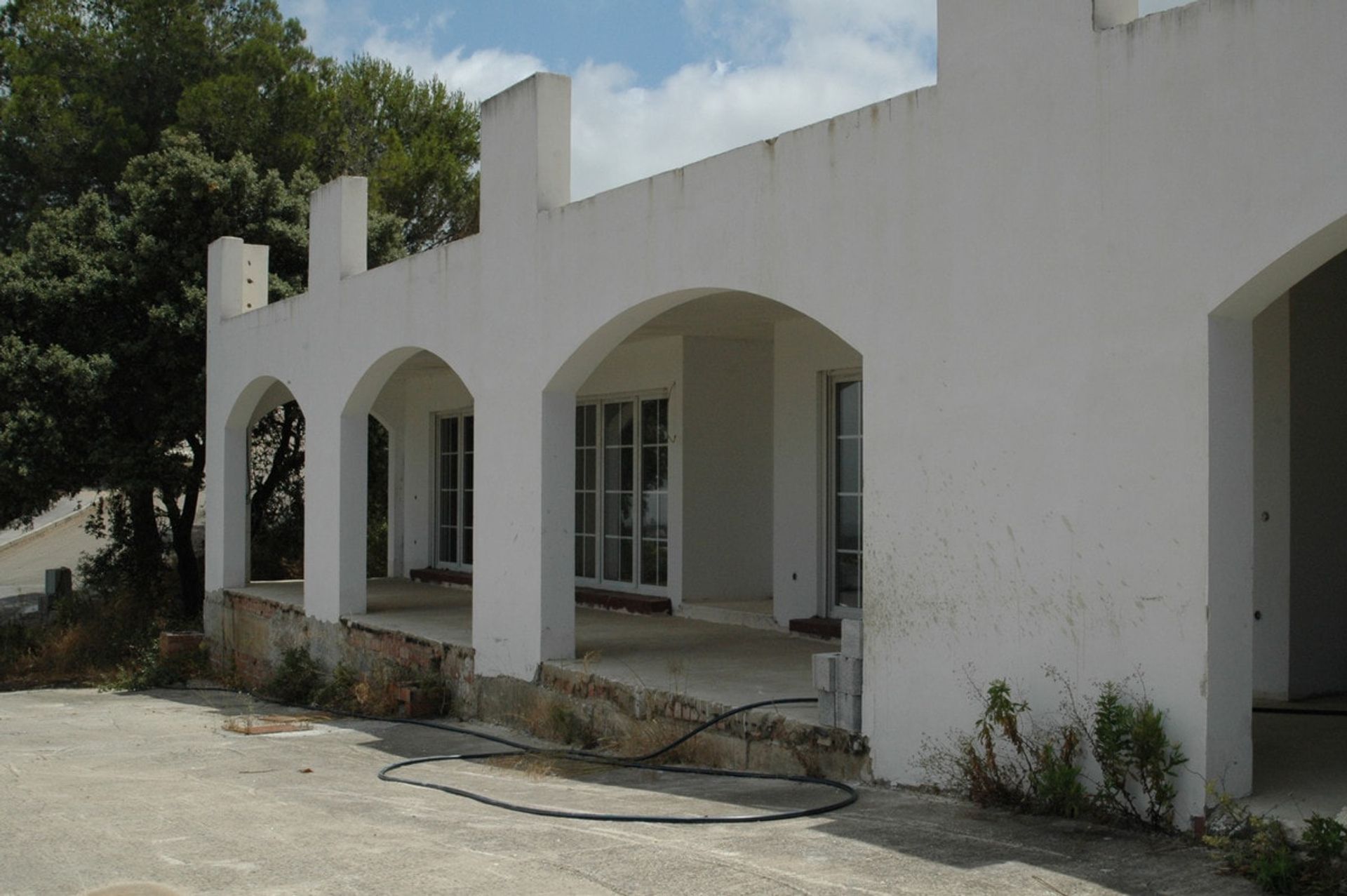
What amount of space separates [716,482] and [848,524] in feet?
6.96

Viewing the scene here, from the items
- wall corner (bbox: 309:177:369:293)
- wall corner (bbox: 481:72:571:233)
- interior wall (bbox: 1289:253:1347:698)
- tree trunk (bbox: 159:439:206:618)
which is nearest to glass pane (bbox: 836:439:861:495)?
wall corner (bbox: 481:72:571:233)

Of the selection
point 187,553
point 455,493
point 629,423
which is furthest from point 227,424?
point 187,553

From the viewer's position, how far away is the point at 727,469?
1263 cm

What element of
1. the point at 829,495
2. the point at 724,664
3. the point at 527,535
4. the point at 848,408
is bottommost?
the point at 724,664

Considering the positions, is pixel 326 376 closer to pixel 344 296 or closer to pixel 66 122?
pixel 344 296

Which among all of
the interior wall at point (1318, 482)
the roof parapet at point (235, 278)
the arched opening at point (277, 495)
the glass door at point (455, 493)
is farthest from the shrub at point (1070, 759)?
the arched opening at point (277, 495)

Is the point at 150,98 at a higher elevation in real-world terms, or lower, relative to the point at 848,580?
higher

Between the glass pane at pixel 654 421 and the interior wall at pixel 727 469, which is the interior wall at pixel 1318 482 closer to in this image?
the interior wall at pixel 727 469

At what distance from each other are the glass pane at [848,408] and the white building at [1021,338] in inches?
1.1

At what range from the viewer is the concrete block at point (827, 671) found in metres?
6.88

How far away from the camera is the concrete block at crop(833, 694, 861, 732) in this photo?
6770 millimetres

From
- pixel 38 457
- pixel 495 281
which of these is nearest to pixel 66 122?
pixel 38 457

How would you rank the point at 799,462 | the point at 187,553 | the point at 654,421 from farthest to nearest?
the point at 187,553 → the point at 654,421 → the point at 799,462

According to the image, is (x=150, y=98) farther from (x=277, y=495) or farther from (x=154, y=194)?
(x=277, y=495)
